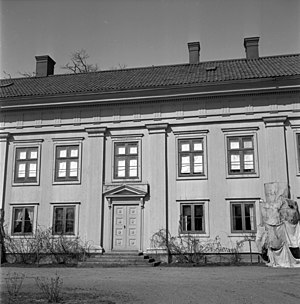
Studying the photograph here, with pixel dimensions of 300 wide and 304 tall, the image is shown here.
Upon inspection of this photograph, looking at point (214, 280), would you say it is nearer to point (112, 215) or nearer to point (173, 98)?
A: point (112, 215)

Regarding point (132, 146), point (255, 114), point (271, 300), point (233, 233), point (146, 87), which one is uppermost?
point (146, 87)

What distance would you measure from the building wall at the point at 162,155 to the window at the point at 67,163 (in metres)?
0.28

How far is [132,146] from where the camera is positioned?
760 inches

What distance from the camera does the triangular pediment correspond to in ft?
61.0

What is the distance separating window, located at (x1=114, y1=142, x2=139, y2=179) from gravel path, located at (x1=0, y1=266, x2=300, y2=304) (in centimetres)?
551

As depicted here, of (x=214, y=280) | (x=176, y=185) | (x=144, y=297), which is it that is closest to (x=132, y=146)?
Answer: (x=176, y=185)

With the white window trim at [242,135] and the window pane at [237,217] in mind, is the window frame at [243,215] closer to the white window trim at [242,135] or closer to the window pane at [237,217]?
the window pane at [237,217]

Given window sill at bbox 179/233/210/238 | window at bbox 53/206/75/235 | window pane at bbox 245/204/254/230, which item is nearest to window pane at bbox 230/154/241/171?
window pane at bbox 245/204/254/230

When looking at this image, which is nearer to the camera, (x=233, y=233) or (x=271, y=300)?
(x=271, y=300)

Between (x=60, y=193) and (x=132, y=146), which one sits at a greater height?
(x=132, y=146)

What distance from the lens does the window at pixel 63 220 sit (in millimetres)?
19141

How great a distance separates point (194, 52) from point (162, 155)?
803 cm

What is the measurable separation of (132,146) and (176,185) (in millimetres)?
2659

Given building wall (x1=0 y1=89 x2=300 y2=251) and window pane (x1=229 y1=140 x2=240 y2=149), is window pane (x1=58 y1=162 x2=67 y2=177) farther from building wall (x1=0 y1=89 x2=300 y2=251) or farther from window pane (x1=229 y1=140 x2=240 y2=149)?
window pane (x1=229 y1=140 x2=240 y2=149)
